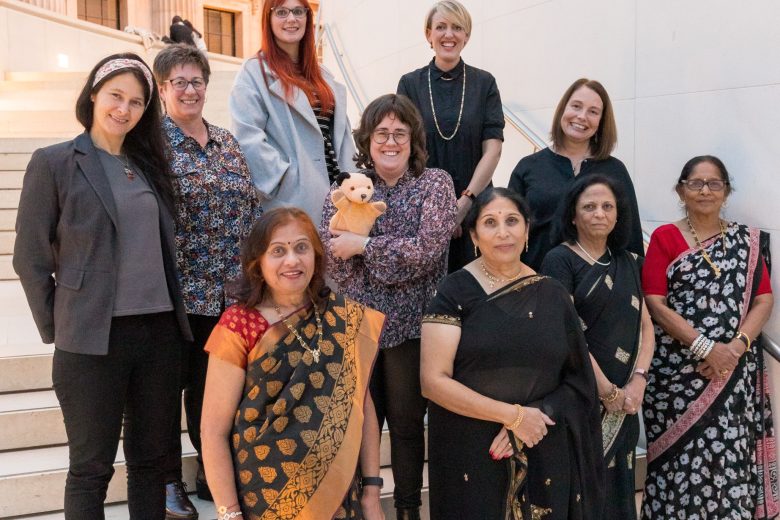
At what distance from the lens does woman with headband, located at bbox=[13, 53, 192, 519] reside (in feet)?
6.64

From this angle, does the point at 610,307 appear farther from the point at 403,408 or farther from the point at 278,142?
the point at 278,142

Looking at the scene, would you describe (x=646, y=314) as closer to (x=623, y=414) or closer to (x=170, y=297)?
(x=623, y=414)

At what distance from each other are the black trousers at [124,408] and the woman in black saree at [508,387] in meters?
0.78

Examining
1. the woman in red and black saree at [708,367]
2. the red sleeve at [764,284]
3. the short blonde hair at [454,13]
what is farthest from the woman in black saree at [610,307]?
the short blonde hair at [454,13]

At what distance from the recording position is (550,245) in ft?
9.47

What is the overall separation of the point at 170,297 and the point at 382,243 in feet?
2.21

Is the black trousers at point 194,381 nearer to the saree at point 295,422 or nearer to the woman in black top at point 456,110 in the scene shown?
the saree at point 295,422

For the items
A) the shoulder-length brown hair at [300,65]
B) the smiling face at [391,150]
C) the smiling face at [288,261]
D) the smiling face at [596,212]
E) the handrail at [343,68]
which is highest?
the handrail at [343,68]


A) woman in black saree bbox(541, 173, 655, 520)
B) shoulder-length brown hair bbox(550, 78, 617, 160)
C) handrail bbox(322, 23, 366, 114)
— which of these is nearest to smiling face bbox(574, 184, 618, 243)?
woman in black saree bbox(541, 173, 655, 520)

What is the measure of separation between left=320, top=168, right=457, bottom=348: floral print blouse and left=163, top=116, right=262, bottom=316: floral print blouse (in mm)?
326

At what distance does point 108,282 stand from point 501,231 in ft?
3.79

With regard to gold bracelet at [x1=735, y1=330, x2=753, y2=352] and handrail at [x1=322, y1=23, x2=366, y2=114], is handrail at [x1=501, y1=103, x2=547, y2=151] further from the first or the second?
handrail at [x1=322, y1=23, x2=366, y2=114]

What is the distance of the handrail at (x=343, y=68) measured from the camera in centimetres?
630

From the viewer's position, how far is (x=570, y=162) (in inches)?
119
